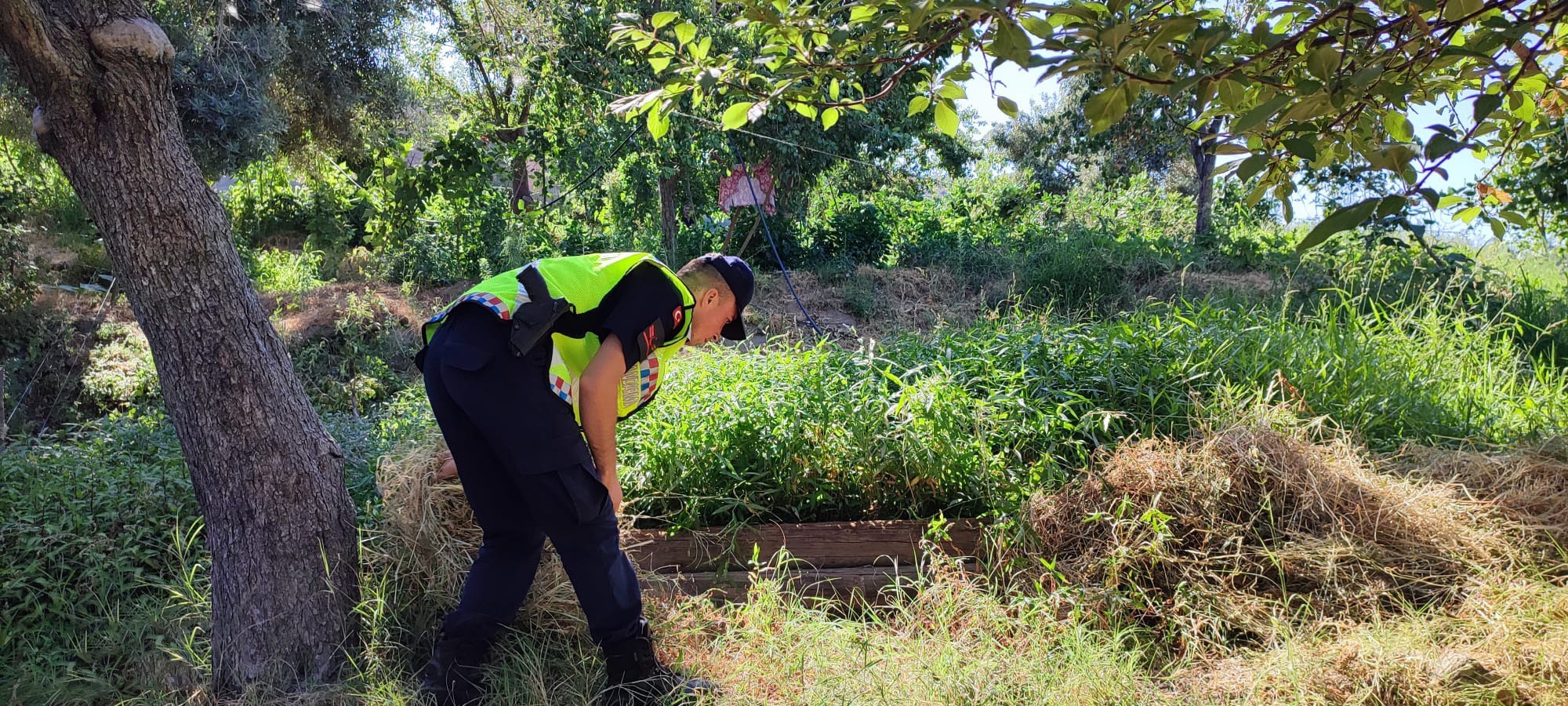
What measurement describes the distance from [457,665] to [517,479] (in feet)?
2.37

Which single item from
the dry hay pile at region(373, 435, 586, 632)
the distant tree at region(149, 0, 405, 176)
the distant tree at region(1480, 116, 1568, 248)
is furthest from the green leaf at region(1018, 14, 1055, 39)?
the distant tree at region(1480, 116, 1568, 248)

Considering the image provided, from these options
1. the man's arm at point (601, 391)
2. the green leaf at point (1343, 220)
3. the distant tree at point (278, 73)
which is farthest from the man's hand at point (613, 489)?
the distant tree at point (278, 73)

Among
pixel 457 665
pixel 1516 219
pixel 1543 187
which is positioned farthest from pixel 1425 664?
pixel 1543 187

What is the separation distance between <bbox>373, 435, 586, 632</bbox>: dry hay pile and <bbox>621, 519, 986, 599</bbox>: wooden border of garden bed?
1.36 feet

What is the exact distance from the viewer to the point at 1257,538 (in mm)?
3420

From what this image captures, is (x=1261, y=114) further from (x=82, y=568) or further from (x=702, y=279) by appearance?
(x=82, y=568)

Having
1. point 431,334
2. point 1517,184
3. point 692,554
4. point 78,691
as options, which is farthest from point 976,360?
point 1517,184

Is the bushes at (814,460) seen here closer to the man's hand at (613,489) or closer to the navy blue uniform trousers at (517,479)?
the man's hand at (613,489)

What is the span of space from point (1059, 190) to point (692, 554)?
2164 cm

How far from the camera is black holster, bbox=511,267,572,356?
2541 mm

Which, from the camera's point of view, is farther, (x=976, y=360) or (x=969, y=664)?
(x=976, y=360)

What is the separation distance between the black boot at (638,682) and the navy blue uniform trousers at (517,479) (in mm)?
52

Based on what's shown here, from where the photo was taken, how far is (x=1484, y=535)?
3406 mm

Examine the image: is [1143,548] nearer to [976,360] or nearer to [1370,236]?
[976,360]
